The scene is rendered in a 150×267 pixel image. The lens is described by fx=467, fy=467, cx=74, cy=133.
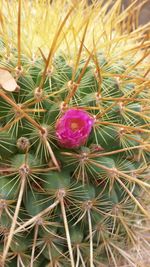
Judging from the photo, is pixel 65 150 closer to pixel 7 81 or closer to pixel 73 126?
pixel 73 126

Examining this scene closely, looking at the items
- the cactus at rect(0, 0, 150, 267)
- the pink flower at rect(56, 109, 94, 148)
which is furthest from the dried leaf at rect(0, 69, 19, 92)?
the pink flower at rect(56, 109, 94, 148)

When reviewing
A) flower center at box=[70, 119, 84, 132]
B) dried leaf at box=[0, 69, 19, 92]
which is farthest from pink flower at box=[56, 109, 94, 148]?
dried leaf at box=[0, 69, 19, 92]

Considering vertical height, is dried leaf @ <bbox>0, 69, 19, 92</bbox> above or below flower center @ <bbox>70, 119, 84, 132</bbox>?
above

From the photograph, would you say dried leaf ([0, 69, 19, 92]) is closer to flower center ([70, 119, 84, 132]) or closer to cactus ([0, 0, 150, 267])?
cactus ([0, 0, 150, 267])

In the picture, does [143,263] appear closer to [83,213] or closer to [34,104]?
[83,213]

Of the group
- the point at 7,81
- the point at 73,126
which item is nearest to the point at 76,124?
the point at 73,126

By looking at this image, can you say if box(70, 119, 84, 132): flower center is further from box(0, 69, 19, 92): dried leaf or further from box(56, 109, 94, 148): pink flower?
box(0, 69, 19, 92): dried leaf

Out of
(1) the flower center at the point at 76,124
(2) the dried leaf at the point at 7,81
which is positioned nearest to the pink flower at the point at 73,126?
(1) the flower center at the point at 76,124

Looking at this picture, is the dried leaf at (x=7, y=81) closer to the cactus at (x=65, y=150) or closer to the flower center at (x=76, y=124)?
the cactus at (x=65, y=150)
